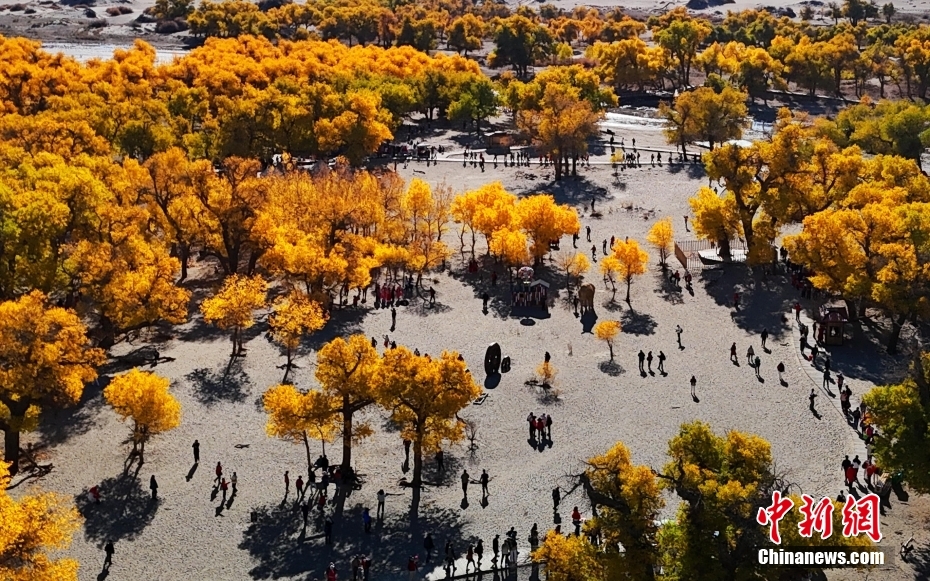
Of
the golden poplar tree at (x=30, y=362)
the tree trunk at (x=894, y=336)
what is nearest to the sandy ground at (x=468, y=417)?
the tree trunk at (x=894, y=336)

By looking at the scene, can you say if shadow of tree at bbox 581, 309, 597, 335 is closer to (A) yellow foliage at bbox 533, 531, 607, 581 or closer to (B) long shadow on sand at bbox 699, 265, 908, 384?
(B) long shadow on sand at bbox 699, 265, 908, 384

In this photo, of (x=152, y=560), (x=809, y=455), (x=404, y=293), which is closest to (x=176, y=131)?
(x=404, y=293)

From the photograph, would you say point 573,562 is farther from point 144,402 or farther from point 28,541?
point 144,402

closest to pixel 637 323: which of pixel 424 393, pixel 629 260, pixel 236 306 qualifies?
pixel 629 260

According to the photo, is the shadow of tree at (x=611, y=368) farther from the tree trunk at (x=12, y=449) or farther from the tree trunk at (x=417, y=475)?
the tree trunk at (x=12, y=449)

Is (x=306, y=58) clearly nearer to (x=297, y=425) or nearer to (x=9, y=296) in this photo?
(x=9, y=296)
